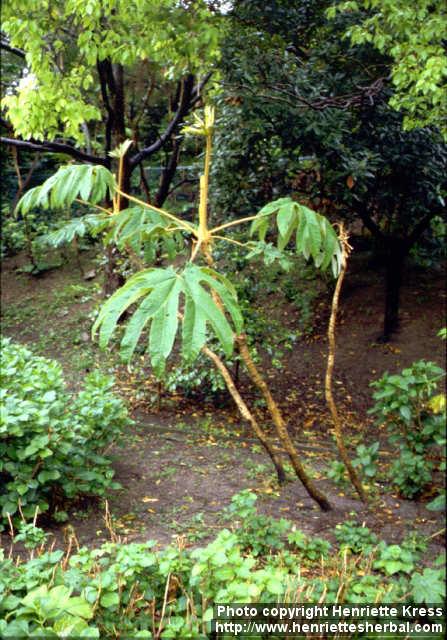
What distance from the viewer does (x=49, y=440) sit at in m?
3.88

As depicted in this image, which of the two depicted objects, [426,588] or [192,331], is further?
[426,588]

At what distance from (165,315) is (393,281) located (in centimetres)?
665

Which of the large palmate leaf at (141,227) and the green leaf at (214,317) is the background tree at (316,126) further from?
the green leaf at (214,317)

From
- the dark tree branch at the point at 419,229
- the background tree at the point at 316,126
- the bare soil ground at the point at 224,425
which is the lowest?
the bare soil ground at the point at 224,425

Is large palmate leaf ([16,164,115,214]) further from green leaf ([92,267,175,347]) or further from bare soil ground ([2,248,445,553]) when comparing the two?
bare soil ground ([2,248,445,553])

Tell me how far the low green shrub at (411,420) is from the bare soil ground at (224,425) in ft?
0.60

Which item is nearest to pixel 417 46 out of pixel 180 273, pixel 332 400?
pixel 332 400

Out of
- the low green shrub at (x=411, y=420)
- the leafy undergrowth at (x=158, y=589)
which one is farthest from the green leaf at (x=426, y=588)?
the low green shrub at (x=411, y=420)

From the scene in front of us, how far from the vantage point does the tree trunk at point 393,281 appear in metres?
8.16

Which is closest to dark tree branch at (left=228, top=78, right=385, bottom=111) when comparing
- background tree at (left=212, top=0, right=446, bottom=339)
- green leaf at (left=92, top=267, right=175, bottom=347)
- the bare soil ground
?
background tree at (left=212, top=0, right=446, bottom=339)

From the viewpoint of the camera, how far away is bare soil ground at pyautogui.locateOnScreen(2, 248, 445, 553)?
4125mm

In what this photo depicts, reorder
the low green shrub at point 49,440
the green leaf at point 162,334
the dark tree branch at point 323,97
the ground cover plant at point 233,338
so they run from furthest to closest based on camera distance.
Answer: the dark tree branch at point 323,97
the low green shrub at point 49,440
the ground cover plant at point 233,338
the green leaf at point 162,334

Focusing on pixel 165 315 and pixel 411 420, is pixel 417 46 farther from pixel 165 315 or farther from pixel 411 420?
pixel 165 315

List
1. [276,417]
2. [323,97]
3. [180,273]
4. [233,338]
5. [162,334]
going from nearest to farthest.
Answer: [162,334] → [233,338] → [180,273] → [276,417] → [323,97]
